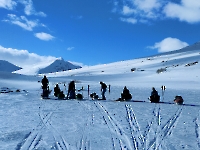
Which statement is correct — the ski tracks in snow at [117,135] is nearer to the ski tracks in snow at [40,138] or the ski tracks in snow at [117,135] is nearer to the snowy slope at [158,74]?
the ski tracks in snow at [40,138]

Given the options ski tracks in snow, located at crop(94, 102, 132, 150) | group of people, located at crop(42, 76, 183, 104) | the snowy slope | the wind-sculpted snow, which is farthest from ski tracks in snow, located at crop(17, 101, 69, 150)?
the snowy slope

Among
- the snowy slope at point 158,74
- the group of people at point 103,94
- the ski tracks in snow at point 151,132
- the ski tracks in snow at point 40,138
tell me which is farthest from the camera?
the snowy slope at point 158,74

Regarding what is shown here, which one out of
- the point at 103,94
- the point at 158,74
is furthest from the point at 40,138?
the point at 158,74

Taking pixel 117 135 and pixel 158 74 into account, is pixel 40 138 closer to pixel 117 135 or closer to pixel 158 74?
pixel 117 135

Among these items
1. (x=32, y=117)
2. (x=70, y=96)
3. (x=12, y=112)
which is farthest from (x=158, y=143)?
(x=70, y=96)

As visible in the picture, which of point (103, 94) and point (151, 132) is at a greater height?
point (103, 94)

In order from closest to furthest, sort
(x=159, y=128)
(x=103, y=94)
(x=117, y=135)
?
(x=117, y=135)
(x=159, y=128)
(x=103, y=94)

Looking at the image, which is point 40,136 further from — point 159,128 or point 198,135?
point 198,135

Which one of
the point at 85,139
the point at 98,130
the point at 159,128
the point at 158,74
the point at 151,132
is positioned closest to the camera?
the point at 85,139

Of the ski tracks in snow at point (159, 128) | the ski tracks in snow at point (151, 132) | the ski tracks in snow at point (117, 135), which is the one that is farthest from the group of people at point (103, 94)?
the ski tracks in snow at point (117, 135)

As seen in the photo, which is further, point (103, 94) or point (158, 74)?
point (158, 74)

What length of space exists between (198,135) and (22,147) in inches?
218

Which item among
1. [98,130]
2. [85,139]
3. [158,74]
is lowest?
[85,139]

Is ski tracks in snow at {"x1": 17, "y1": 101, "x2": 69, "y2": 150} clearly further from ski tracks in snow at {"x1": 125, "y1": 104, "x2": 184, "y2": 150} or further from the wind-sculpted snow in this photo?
ski tracks in snow at {"x1": 125, "y1": 104, "x2": 184, "y2": 150}
